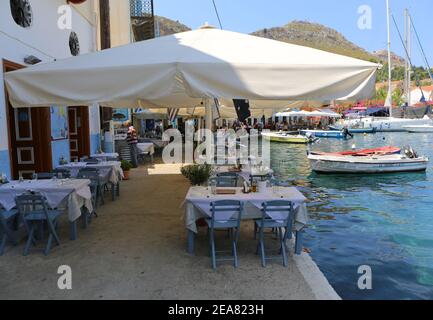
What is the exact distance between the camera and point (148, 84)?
421cm

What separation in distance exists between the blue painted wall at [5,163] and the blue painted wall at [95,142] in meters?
6.59

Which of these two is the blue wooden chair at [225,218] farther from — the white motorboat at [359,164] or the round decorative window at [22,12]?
the white motorboat at [359,164]

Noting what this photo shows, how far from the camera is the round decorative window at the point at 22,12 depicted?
8.69m

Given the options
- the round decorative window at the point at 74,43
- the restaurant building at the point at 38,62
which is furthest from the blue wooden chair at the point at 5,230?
the round decorative window at the point at 74,43

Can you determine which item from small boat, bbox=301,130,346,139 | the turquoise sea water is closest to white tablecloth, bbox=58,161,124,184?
the turquoise sea water

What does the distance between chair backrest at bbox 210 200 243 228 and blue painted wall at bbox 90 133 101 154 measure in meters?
10.4

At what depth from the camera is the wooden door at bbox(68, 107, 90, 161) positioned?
13977 millimetres

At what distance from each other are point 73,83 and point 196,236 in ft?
9.71

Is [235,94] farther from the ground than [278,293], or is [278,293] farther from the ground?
[235,94]

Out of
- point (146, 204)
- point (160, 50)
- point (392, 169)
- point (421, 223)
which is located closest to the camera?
point (160, 50)

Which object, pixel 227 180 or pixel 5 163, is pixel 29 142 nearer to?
pixel 5 163
